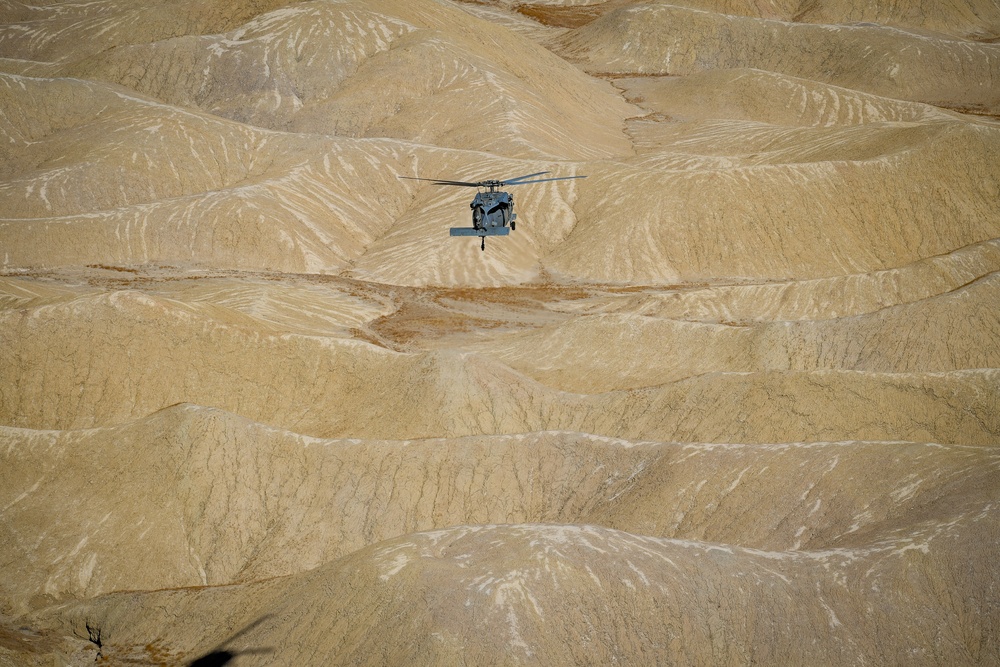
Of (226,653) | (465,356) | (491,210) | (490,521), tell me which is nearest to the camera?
(226,653)

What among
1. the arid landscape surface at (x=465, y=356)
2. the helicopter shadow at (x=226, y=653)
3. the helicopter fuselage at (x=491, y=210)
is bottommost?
the helicopter shadow at (x=226, y=653)

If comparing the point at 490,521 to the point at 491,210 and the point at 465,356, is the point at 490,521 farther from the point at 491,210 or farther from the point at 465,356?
the point at 491,210

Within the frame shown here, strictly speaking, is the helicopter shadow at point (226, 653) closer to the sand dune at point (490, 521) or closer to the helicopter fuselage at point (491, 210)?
the sand dune at point (490, 521)

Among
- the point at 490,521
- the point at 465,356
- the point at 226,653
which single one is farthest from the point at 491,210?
the point at 226,653

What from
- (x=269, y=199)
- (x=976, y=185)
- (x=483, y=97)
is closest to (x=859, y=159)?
(x=976, y=185)

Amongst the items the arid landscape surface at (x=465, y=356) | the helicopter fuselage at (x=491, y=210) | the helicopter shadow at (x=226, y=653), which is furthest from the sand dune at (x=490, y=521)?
the helicopter fuselage at (x=491, y=210)
